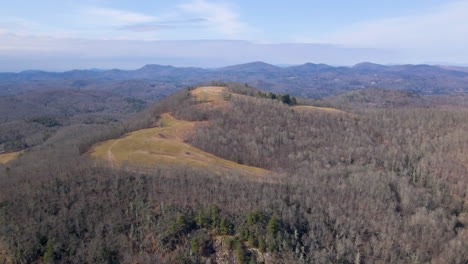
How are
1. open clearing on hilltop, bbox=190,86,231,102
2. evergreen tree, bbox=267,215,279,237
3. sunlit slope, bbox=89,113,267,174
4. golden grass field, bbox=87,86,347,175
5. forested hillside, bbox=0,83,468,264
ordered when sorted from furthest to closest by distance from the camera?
open clearing on hilltop, bbox=190,86,231,102 → sunlit slope, bbox=89,113,267,174 → golden grass field, bbox=87,86,347,175 → evergreen tree, bbox=267,215,279,237 → forested hillside, bbox=0,83,468,264

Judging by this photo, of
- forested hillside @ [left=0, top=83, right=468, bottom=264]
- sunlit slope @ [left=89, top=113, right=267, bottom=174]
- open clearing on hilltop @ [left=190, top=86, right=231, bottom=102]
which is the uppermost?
open clearing on hilltop @ [left=190, top=86, right=231, bottom=102]

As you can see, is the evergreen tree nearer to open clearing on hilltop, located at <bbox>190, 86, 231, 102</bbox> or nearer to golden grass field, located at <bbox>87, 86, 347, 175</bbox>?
golden grass field, located at <bbox>87, 86, 347, 175</bbox>

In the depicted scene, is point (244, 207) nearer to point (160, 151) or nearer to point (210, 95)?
point (160, 151)

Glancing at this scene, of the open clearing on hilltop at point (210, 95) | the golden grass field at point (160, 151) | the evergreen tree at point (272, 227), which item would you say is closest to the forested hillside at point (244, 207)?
the evergreen tree at point (272, 227)

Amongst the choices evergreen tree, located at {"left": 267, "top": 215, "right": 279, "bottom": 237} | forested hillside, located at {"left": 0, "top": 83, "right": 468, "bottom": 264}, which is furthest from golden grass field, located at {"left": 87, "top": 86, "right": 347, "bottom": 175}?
evergreen tree, located at {"left": 267, "top": 215, "right": 279, "bottom": 237}

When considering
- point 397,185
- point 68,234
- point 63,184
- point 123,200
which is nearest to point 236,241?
point 123,200

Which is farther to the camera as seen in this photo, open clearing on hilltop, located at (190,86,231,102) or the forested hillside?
open clearing on hilltop, located at (190,86,231,102)

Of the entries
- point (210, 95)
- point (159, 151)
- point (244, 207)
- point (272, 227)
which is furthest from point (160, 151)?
point (210, 95)

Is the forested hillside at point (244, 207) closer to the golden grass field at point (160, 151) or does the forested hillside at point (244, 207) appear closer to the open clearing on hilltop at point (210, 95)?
the golden grass field at point (160, 151)
